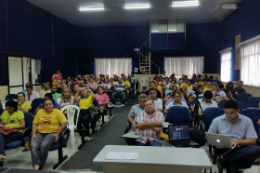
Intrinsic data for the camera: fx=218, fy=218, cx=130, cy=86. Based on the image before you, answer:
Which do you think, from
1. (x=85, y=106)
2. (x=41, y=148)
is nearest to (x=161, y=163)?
(x=41, y=148)

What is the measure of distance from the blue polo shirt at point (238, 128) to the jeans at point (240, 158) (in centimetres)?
15

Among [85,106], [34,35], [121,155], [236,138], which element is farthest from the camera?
[34,35]

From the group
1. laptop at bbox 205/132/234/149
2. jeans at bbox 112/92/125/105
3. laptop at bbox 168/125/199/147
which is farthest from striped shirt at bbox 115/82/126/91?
laptop at bbox 205/132/234/149

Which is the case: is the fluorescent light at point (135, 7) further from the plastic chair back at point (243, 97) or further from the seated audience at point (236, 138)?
the seated audience at point (236, 138)

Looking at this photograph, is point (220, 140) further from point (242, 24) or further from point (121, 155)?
point (242, 24)

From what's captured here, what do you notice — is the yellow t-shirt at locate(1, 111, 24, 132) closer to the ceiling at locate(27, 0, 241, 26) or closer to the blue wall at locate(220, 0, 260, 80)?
the ceiling at locate(27, 0, 241, 26)

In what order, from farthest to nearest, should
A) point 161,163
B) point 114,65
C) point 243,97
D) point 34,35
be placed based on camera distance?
point 114,65 → point 34,35 → point 243,97 → point 161,163

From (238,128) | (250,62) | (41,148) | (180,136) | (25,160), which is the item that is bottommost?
(25,160)

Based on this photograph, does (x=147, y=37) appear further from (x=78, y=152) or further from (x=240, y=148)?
(x=240, y=148)

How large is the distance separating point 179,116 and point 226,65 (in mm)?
8555

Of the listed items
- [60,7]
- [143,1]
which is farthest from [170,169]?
[60,7]

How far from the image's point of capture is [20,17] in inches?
324

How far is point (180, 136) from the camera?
3115mm

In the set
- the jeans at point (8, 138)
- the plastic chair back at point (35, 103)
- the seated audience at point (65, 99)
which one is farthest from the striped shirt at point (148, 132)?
the plastic chair back at point (35, 103)
